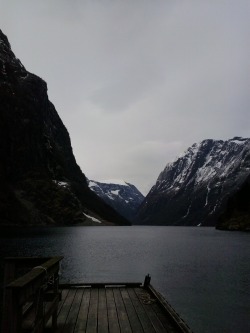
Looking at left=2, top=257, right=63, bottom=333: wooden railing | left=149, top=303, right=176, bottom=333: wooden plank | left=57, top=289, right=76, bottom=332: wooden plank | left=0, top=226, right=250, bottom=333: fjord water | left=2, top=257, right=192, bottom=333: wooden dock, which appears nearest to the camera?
left=2, top=257, right=63, bottom=333: wooden railing

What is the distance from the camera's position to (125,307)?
1716cm

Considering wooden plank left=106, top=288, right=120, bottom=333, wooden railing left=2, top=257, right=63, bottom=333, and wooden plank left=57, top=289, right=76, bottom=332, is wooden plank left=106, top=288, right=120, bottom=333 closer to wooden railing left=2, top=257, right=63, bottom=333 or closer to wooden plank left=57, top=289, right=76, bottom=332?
wooden plank left=57, top=289, right=76, bottom=332

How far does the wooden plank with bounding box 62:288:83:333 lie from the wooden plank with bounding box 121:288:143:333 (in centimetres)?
221

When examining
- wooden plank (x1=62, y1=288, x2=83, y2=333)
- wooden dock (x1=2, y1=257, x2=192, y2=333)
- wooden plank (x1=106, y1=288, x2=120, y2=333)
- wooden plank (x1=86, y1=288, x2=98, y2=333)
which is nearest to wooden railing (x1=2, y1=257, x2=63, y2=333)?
wooden dock (x1=2, y1=257, x2=192, y2=333)

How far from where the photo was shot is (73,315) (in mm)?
15781

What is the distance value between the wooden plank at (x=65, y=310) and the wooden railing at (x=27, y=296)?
26.2 inches

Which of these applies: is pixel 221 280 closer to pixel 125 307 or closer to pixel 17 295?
pixel 125 307

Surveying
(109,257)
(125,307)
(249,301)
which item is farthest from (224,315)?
(109,257)

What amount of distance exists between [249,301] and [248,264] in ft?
104

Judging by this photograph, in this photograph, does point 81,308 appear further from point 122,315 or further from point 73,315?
point 122,315

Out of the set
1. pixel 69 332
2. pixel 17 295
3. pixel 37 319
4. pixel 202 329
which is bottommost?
pixel 202 329

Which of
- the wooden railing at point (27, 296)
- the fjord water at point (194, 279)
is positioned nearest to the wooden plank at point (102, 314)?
the wooden railing at point (27, 296)

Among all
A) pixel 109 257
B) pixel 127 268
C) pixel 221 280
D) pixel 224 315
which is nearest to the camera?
pixel 224 315

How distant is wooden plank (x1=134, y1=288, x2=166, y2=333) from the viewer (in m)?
14.4
